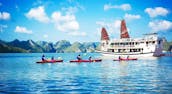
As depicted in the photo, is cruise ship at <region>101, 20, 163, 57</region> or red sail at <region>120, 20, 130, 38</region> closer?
cruise ship at <region>101, 20, 163, 57</region>

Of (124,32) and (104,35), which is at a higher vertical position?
(124,32)

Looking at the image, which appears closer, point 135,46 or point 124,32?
point 135,46

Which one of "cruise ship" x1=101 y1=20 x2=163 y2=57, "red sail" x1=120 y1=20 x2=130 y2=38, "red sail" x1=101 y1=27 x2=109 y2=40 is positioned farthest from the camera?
"red sail" x1=101 y1=27 x2=109 y2=40

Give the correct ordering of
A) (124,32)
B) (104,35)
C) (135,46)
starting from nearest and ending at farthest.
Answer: (135,46) → (124,32) → (104,35)

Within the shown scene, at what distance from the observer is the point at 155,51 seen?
509 feet

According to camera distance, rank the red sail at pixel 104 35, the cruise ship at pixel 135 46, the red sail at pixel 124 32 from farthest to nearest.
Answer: the red sail at pixel 104 35
the red sail at pixel 124 32
the cruise ship at pixel 135 46

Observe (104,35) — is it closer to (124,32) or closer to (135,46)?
(124,32)

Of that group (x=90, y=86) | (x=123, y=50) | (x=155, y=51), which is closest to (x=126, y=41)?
(x=123, y=50)

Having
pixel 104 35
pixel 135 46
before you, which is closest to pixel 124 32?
pixel 104 35

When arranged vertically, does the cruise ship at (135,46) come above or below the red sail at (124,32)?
below

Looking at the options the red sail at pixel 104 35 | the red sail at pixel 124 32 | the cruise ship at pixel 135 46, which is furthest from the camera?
the red sail at pixel 104 35

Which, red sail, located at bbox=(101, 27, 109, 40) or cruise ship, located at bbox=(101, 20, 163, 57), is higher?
red sail, located at bbox=(101, 27, 109, 40)

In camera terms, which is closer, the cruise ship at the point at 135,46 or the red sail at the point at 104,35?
the cruise ship at the point at 135,46

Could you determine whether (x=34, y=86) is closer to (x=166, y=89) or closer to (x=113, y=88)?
(x=113, y=88)
